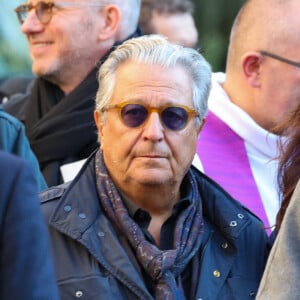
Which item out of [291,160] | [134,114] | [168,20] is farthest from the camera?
[168,20]

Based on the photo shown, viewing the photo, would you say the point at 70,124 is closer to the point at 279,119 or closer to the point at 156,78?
the point at 279,119

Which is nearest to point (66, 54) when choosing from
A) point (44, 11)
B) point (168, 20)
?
point (44, 11)

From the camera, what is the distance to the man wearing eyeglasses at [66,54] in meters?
5.04

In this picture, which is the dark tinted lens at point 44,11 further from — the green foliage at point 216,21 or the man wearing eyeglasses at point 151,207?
the green foliage at point 216,21

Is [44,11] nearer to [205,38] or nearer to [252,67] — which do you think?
[252,67]

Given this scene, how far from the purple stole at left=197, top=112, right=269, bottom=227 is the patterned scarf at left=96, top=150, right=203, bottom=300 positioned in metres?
0.85

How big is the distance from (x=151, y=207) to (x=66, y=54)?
1.68m

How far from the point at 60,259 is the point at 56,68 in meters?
→ 1.92

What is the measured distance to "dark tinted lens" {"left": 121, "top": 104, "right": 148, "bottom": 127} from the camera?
3672mm

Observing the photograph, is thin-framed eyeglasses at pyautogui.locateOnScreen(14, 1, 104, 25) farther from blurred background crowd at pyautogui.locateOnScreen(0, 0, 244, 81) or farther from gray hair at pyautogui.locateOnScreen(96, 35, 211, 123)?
blurred background crowd at pyautogui.locateOnScreen(0, 0, 244, 81)

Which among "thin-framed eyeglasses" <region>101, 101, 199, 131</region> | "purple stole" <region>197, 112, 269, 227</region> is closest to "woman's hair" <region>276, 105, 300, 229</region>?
"thin-framed eyeglasses" <region>101, 101, 199, 131</region>

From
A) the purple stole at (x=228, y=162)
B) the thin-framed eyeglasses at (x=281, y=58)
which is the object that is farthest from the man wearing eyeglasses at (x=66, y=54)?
the thin-framed eyeglasses at (x=281, y=58)

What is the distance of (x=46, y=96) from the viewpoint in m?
5.21

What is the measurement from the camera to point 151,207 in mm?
3691
